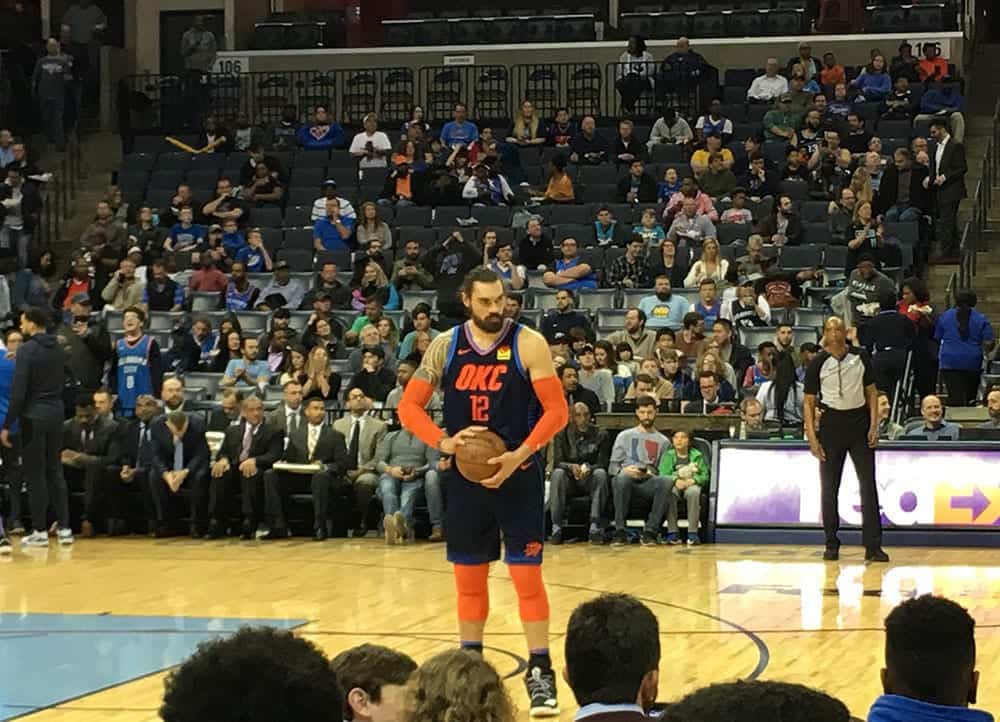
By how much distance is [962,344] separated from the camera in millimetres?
17453

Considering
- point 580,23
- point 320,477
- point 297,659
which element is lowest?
point 320,477

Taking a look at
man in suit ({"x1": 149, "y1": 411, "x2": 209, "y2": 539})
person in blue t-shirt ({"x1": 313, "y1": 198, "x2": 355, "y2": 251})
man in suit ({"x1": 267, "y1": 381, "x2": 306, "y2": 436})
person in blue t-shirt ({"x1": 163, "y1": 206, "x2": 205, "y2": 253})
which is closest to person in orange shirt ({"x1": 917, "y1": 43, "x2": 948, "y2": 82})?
person in blue t-shirt ({"x1": 313, "y1": 198, "x2": 355, "y2": 251})

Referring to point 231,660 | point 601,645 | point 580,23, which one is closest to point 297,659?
point 231,660

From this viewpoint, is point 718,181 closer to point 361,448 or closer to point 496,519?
point 361,448

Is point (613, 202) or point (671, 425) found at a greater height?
point (613, 202)

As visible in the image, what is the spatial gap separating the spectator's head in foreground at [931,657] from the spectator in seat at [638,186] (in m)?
17.9

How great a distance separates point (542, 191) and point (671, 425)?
6.85 meters

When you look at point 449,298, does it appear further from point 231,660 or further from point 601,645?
point 231,660

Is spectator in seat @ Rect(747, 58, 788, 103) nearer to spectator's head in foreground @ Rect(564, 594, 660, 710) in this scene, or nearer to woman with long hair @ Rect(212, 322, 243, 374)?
woman with long hair @ Rect(212, 322, 243, 374)

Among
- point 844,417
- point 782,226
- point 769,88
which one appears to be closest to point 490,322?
point 844,417

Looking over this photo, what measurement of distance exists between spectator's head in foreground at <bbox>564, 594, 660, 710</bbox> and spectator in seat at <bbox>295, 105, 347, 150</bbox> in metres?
20.6

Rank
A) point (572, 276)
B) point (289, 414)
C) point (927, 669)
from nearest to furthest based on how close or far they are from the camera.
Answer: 1. point (927, 669)
2. point (289, 414)
3. point (572, 276)

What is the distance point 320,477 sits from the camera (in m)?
16.2

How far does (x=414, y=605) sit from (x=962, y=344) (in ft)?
25.8
